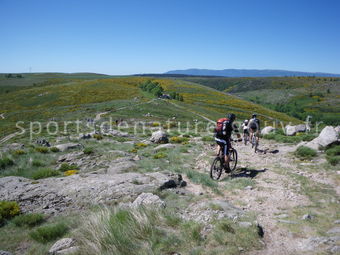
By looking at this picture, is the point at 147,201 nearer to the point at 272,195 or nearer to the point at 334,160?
the point at 272,195

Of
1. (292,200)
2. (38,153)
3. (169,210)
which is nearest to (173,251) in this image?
(169,210)

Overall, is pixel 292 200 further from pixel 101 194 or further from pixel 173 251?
pixel 101 194

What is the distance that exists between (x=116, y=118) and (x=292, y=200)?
109 feet

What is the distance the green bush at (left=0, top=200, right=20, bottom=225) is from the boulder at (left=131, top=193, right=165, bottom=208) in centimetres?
333

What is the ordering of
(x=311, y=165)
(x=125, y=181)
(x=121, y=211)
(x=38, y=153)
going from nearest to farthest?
1. (x=121, y=211)
2. (x=125, y=181)
3. (x=311, y=165)
4. (x=38, y=153)

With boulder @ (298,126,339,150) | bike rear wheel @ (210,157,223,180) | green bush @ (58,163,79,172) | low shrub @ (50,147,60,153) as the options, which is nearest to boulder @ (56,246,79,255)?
bike rear wheel @ (210,157,223,180)

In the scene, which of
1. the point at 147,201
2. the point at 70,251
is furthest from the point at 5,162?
the point at 70,251

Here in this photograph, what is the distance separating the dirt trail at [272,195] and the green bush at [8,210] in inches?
242

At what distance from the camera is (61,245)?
453cm

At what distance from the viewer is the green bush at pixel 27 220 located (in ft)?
19.1

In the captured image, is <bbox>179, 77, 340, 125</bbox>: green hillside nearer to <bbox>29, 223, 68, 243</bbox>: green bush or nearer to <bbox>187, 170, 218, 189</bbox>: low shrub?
<bbox>187, 170, 218, 189</bbox>: low shrub

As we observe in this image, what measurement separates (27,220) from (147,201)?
3.14m

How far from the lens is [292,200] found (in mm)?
6684

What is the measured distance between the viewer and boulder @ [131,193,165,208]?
5.76 meters
